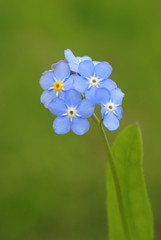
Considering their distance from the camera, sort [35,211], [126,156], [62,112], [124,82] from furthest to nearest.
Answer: [124,82]
[35,211]
[126,156]
[62,112]

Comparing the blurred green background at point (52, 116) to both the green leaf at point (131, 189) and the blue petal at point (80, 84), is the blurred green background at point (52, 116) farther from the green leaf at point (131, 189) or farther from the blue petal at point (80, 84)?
the blue petal at point (80, 84)

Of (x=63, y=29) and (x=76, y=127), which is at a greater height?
(x=63, y=29)

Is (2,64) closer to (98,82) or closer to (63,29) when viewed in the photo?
(63,29)

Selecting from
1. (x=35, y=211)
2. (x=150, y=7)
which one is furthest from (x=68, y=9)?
(x=35, y=211)

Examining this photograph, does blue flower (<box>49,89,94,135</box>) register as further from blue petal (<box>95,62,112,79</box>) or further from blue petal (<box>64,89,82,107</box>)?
blue petal (<box>95,62,112,79</box>)

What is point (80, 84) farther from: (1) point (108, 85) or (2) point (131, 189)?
(2) point (131, 189)

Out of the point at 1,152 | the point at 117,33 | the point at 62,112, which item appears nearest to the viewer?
the point at 62,112

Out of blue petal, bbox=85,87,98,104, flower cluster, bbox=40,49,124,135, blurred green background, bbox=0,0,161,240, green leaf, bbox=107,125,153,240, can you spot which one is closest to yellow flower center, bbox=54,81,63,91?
flower cluster, bbox=40,49,124,135

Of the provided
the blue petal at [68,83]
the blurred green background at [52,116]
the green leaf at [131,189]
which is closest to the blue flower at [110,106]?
the blue petal at [68,83]
